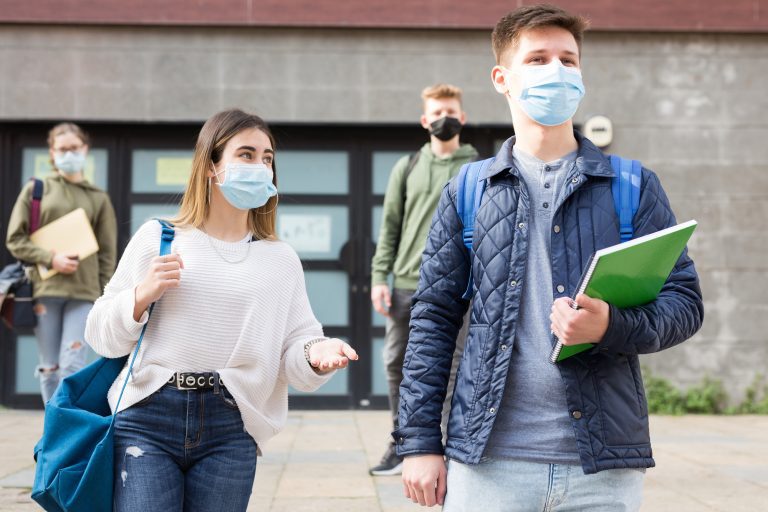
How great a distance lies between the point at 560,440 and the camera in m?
2.14

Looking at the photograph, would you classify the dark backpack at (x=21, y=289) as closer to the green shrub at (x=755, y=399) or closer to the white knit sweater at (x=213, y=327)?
the white knit sweater at (x=213, y=327)

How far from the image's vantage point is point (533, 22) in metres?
2.37

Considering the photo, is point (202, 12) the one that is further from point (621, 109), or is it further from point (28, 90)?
point (621, 109)

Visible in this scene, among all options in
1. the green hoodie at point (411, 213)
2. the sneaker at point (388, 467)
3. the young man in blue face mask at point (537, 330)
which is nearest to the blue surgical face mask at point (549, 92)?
the young man in blue face mask at point (537, 330)

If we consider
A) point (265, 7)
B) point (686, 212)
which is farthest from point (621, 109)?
point (265, 7)

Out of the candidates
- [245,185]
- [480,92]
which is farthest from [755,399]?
[245,185]

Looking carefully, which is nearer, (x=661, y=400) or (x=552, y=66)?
(x=552, y=66)

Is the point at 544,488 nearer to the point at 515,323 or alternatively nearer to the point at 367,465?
the point at 515,323

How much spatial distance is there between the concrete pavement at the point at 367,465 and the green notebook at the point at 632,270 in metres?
3.02

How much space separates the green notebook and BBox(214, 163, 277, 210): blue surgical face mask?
1.20 metres

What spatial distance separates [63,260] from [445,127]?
2860mm

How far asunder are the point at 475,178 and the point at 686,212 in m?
7.65

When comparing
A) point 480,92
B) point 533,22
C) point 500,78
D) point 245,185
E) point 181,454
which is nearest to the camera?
point 533,22

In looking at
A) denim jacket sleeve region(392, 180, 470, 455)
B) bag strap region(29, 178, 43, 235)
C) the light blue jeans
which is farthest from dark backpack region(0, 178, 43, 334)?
the light blue jeans
